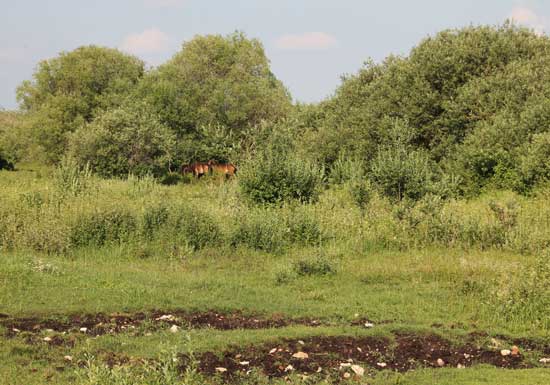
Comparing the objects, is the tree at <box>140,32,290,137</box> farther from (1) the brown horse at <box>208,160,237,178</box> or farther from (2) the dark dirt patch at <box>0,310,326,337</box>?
(2) the dark dirt patch at <box>0,310,326,337</box>

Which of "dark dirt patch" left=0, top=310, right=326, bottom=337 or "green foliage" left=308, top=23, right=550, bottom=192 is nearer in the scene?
"dark dirt patch" left=0, top=310, right=326, bottom=337

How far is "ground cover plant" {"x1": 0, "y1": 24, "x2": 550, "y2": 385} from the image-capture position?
28.7ft

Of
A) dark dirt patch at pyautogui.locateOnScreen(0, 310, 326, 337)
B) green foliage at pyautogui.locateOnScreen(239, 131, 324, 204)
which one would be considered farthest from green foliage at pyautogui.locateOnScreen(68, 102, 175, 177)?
dark dirt patch at pyautogui.locateOnScreen(0, 310, 326, 337)

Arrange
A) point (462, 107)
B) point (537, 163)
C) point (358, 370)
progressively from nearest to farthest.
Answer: point (358, 370)
point (537, 163)
point (462, 107)

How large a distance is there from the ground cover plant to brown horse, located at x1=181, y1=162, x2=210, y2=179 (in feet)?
22.3

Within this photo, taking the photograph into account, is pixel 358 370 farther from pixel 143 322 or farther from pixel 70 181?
pixel 70 181

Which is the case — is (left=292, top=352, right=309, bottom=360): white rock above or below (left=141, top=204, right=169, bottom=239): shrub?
below

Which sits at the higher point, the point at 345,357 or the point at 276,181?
the point at 276,181

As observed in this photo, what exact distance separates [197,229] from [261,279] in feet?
10.3

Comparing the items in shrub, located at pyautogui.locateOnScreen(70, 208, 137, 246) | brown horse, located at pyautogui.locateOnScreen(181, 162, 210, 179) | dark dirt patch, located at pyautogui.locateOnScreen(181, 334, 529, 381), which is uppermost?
brown horse, located at pyautogui.locateOnScreen(181, 162, 210, 179)

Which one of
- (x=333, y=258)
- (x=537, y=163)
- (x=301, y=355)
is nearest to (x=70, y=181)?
(x=333, y=258)

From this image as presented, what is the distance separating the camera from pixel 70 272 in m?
13.5

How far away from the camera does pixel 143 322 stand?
10398 millimetres

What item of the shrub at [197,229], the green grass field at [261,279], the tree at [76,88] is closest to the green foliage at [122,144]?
the tree at [76,88]
